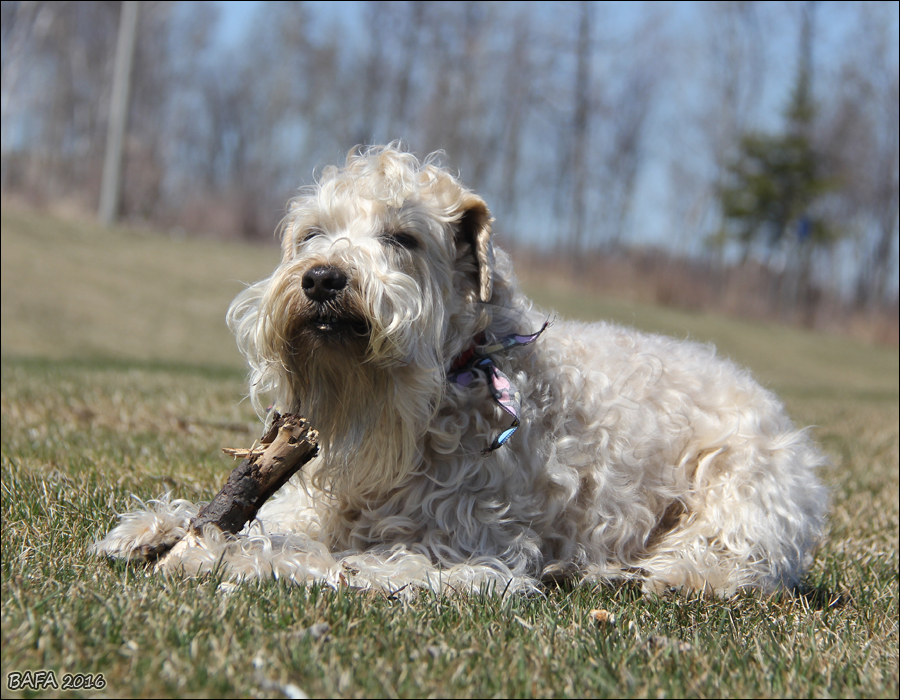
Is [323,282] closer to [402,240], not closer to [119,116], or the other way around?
[402,240]

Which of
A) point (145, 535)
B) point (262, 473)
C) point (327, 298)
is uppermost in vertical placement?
point (327, 298)

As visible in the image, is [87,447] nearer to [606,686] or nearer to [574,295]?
[606,686]

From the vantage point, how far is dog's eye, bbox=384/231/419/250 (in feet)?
10.6

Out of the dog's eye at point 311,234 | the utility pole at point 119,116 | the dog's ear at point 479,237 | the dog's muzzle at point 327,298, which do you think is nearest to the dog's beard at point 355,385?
the dog's muzzle at point 327,298

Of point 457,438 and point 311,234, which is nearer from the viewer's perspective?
point 457,438

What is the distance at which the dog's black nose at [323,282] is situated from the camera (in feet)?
9.40

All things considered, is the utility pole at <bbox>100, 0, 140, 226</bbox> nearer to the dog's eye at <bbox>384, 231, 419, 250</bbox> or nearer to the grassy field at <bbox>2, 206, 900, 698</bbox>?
the grassy field at <bbox>2, 206, 900, 698</bbox>

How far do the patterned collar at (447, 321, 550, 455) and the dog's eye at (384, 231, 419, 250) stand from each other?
0.47 m

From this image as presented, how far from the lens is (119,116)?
73.0ft

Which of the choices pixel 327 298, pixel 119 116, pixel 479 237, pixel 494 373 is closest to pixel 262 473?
pixel 327 298

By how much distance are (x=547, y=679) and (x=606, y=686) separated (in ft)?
0.48

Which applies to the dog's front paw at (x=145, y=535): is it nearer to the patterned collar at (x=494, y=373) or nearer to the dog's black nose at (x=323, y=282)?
the dog's black nose at (x=323, y=282)

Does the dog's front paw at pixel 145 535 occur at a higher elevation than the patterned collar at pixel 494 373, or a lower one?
lower

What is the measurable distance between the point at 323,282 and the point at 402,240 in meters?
0.49
